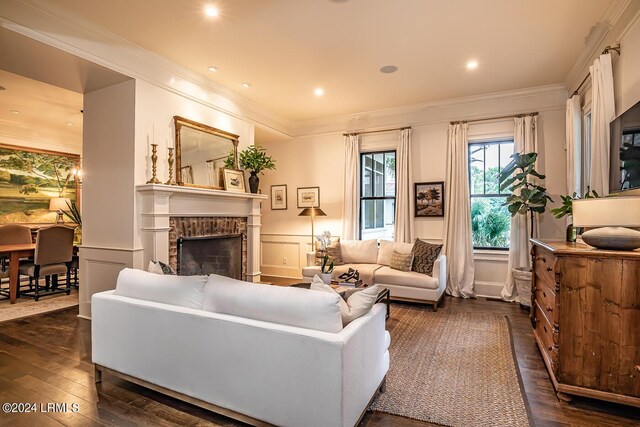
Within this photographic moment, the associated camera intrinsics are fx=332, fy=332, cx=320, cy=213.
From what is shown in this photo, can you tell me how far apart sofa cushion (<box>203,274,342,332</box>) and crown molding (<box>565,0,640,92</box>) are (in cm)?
334

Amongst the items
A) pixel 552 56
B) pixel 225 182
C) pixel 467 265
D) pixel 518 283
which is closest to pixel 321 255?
pixel 225 182

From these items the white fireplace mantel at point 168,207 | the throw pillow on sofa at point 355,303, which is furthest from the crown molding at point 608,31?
the white fireplace mantel at point 168,207

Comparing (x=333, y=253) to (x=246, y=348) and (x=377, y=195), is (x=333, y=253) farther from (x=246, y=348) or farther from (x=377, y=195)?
(x=246, y=348)

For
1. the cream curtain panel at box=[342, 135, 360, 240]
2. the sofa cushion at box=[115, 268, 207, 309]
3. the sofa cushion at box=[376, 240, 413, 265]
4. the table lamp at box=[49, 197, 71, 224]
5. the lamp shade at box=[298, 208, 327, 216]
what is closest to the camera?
the sofa cushion at box=[115, 268, 207, 309]

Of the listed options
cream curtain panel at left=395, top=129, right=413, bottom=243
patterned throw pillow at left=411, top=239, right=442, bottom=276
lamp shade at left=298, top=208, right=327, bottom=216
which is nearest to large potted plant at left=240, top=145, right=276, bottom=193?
lamp shade at left=298, top=208, right=327, bottom=216

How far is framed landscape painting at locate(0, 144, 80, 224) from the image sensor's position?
6.40m

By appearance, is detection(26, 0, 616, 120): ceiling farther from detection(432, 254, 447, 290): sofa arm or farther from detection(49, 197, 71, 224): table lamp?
detection(49, 197, 71, 224): table lamp

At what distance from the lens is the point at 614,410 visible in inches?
85.4

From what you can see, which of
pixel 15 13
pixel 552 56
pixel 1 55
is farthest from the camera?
pixel 552 56

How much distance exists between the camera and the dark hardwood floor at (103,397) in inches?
80.4

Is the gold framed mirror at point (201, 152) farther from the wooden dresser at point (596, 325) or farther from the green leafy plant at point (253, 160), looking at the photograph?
the wooden dresser at point (596, 325)

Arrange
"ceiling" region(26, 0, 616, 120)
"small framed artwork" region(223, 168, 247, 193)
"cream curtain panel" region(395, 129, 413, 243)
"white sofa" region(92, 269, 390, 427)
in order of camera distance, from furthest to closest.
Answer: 1. "cream curtain panel" region(395, 129, 413, 243)
2. "small framed artwork" region(223, 168, 247, 193)
3. "ceiling" region(26, 0, 616, 120)
4. "white sofa" region(92, 269, 390, 427)

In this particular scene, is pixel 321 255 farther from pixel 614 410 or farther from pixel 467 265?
pixel 614 410

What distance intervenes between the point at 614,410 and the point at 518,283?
2487 millimetres
